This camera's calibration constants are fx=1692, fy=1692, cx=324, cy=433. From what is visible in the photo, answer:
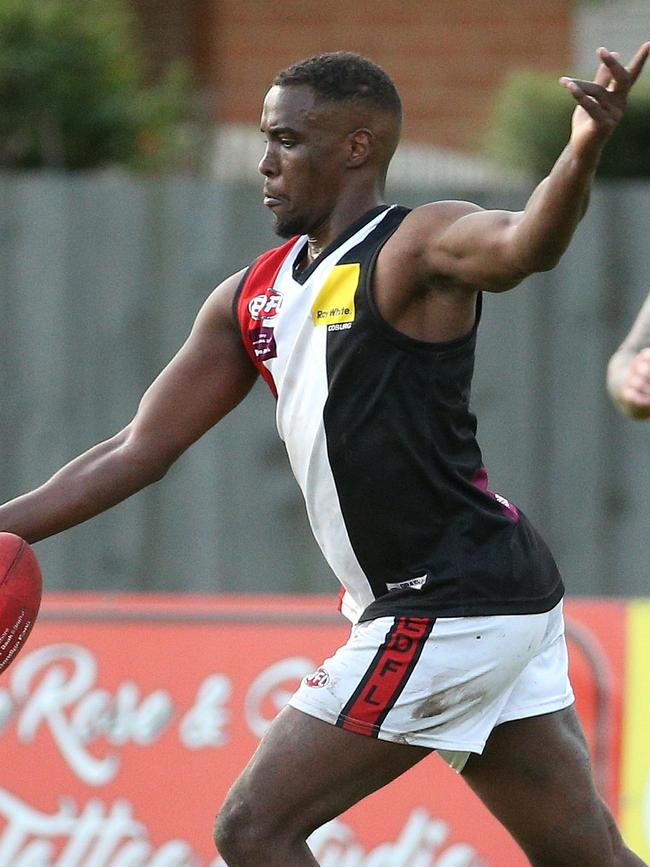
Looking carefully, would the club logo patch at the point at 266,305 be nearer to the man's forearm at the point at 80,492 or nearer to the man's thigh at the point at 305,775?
the man's forearm at the point at 80,492

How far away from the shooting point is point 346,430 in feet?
13.3

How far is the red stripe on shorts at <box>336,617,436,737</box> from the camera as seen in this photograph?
13.2ft

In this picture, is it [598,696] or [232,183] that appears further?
[232,183]

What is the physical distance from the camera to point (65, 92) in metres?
9.73

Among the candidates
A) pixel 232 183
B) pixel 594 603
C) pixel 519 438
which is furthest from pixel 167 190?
pixel 594 603

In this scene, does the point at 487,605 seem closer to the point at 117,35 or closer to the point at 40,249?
the point at 40,249

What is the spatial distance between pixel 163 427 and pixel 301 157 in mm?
860

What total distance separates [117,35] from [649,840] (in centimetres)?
628

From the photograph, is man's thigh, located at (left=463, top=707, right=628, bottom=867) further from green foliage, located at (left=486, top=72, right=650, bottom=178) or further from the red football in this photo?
green foliage, located at (left=486, top=72, right=650, bottom=178)

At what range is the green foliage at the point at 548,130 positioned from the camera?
31.1ft

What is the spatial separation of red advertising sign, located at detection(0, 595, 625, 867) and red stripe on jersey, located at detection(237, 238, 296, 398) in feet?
6.60

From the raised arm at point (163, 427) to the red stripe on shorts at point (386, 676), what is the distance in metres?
0.85

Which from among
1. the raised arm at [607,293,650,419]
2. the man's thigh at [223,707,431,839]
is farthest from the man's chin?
the man's thigh at [223,707,431,839]

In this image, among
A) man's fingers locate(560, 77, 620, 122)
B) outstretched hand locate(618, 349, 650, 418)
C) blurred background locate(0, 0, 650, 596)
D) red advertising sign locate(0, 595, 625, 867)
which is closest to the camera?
man's fingers locate(560, 77, 620, 122)
